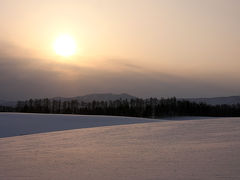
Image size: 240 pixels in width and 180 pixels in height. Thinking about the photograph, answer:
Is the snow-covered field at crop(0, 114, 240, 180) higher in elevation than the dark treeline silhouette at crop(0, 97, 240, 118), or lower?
lower

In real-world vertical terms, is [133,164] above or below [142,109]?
below

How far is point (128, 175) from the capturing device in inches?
145

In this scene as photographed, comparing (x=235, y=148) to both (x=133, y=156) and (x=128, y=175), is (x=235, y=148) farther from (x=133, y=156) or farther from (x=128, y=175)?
(x=128, y=175)

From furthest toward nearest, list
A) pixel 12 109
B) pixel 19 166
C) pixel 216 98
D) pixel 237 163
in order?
1. pixel 216 98
2. pixel 12 109
3. pixel 19 166
4. pixel 237 163

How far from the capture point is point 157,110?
2018 inches

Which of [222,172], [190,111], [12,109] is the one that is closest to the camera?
[222,172]

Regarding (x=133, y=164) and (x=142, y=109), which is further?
(x=142, y=109)

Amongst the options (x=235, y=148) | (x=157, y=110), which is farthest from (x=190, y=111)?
(x=235, y=148)

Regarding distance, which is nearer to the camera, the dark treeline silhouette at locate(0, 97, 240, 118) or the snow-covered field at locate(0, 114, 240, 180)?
the snow-covered field at locate(0, 114, 240, 180)

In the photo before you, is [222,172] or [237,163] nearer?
[222,172]

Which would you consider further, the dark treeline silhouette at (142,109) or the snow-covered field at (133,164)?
the dark treeline silhouette at (142,109)

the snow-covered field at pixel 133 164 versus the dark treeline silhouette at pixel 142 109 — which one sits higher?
the dark treeline silhouette at pixel 142 109

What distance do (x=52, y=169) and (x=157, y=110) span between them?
157ft

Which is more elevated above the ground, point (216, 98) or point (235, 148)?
point (216, 98)
